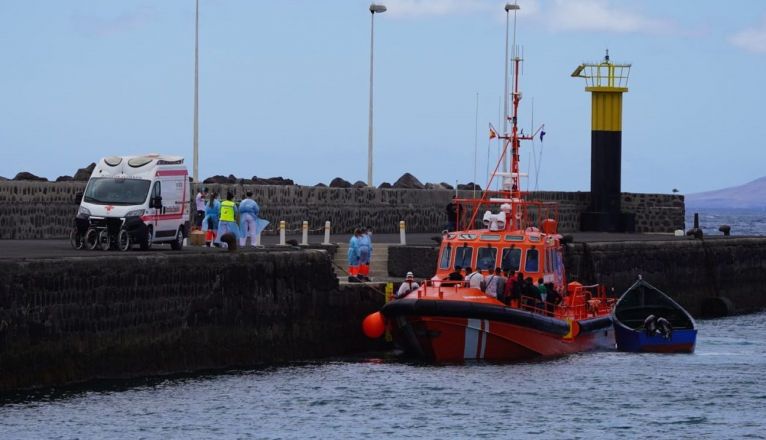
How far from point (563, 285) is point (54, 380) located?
10.7 metres

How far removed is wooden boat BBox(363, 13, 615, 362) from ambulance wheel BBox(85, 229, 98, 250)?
505 cm

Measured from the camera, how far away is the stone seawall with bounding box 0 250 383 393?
76.5ft

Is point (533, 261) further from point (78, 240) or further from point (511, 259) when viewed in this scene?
point (78, 240)

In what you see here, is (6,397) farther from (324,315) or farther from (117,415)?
(324,315)

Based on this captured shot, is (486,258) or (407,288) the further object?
(486,258)

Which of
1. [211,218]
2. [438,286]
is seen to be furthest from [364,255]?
[438,286]

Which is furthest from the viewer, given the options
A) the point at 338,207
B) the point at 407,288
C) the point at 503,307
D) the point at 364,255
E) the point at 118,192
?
the point at 338,207

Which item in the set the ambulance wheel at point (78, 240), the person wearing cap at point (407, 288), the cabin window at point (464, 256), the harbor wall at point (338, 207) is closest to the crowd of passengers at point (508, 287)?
the person wearing cap at point (407, 288)

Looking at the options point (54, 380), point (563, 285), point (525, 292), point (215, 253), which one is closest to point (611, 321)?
point (563, 285)

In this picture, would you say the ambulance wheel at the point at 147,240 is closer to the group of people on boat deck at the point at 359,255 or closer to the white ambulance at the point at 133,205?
the white ambulance at the point at 133,205

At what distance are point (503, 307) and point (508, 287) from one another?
1.58 feet

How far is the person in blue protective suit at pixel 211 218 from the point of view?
111 ft

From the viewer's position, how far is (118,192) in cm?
3038

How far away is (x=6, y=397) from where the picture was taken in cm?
2253
